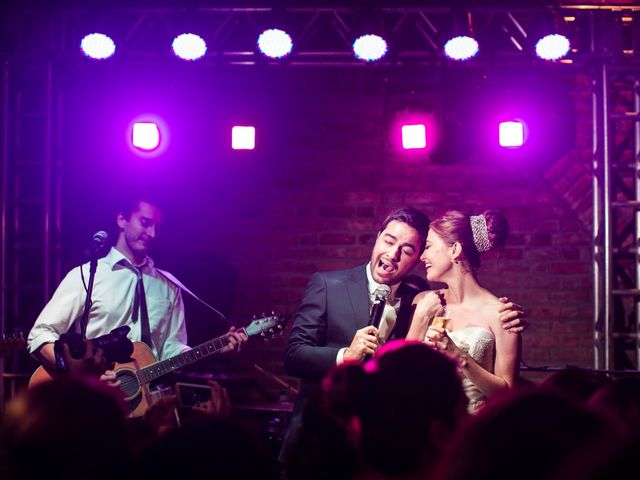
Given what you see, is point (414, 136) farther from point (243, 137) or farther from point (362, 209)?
point (243, 137)

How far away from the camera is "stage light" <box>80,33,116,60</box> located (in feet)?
16.1

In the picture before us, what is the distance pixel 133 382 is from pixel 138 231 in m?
1.06

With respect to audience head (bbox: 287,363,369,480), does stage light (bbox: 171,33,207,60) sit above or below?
above

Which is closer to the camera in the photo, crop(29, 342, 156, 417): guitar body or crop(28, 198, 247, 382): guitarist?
crop(29, 342, 156, 417): guitar body

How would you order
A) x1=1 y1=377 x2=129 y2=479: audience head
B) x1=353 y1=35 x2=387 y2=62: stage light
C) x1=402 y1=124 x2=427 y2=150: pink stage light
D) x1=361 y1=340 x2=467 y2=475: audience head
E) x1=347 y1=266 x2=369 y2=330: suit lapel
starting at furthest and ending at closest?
1. x1=402 y1=124 x2=427 y2=150: pink stage light
2. x1=353 y1=35 x2=387 y2=62: stage light
3. x1=347 y1=266 x2=369 y2=330: suit lapel
4. x1=361 y1=340 x2=467 y2=475: audience head
5. x1=1 y1=377 x2=129 y2=479: audience head

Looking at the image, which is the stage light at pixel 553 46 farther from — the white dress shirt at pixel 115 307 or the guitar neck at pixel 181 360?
the white dress shirt at pixel 115 307

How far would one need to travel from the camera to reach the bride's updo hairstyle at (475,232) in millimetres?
3746

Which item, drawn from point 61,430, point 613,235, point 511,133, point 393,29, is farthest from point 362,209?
point 61,430

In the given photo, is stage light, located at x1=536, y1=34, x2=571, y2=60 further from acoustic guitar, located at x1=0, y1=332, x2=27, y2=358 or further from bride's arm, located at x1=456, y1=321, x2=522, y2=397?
acoustic guitar, located at x1=0, y1=332, x2=27, y2=358

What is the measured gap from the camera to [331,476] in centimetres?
185

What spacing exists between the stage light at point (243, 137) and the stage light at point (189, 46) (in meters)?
0.79

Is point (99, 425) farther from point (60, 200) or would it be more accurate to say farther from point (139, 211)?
point (60, 200)

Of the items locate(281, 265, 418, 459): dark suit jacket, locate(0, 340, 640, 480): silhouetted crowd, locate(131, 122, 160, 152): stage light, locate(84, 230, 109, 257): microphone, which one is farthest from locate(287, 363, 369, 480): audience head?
locate(131, 122, 160, 152): stage light

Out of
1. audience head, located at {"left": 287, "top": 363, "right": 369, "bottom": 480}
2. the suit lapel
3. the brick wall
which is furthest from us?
the brick wall
